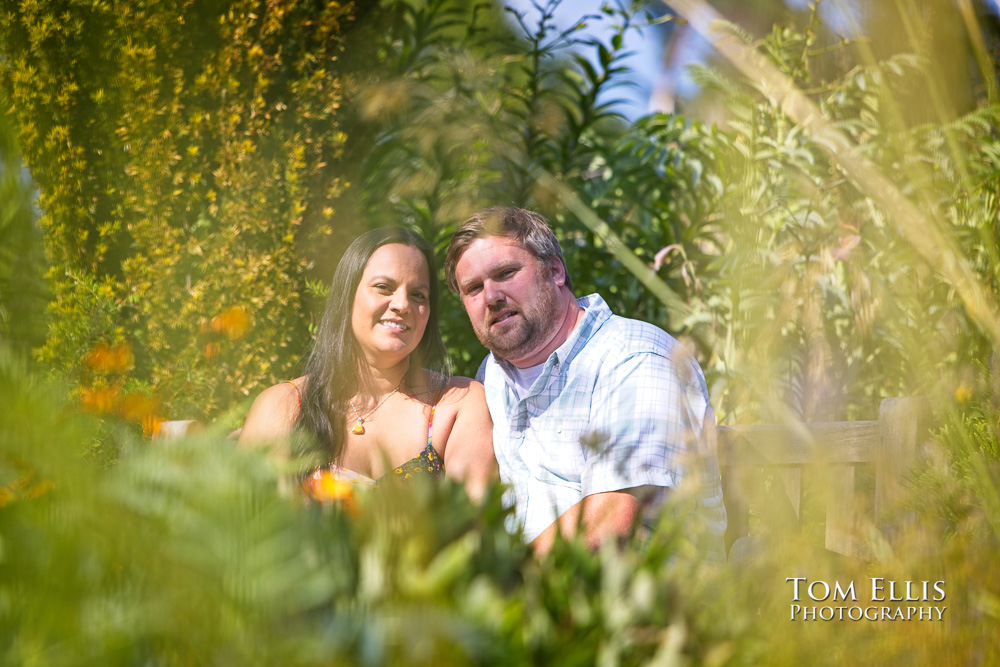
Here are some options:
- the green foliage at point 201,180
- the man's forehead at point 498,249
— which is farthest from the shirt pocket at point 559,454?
the green foliage at point 201,180

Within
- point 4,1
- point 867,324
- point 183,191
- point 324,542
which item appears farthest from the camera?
point 183,191

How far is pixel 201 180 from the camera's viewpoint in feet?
8.21

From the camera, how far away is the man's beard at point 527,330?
6.85ft

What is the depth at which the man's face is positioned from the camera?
2.09 m

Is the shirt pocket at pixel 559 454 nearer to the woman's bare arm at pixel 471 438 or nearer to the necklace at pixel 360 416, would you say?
the woman's bare arm at pixel 471 438

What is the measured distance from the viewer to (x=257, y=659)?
439 mm

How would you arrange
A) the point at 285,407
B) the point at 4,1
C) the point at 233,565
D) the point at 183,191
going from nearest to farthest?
1. the point at 233,565
2. the point at 4,1
3. the point at 285,407
4. the point at 183,191

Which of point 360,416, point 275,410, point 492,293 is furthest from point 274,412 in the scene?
point 492,293

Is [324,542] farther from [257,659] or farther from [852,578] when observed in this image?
[852,578]

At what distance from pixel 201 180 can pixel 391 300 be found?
2.81ft

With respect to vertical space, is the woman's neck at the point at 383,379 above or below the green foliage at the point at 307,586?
above

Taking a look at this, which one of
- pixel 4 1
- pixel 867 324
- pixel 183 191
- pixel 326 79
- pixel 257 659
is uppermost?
pixel 326 79

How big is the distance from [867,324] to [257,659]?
3.75ft

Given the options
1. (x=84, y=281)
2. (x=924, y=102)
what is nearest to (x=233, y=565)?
(x=924, y=102)
